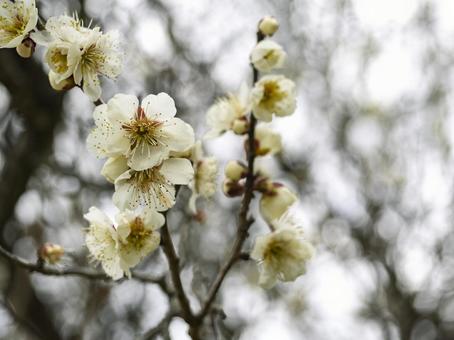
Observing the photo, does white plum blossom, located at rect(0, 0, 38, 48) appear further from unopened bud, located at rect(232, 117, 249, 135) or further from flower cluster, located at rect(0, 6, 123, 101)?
unopened bud, located at rect(232, 117, 249, 135)

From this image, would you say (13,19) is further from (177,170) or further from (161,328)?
(161,328)

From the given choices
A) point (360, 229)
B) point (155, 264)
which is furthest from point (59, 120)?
point (360, 229)

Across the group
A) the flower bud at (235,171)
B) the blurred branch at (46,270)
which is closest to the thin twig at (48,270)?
the blurred branch at (46,270)

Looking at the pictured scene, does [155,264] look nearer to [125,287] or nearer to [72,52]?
[125,287]

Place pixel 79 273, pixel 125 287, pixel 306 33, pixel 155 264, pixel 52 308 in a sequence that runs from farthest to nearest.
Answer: pixel 306 33 < pixel 52 308 < pixel 125 287 < pixel 155 264 < pixel 79 273

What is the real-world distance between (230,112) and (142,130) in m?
0.46

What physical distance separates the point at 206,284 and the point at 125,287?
1.90 meters

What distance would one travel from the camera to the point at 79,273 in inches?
57.7

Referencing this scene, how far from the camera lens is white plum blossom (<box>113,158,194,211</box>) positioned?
3.89ft

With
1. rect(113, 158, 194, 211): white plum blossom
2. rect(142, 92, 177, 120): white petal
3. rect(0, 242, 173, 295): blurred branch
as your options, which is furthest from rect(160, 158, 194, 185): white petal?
rect(0, 242, 173, 295): blurred branch

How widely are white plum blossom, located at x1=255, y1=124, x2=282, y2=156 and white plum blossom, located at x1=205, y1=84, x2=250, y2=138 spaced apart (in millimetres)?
75

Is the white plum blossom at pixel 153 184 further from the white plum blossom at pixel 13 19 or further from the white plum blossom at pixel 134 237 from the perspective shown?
the white plum blossom at pixel 13 19

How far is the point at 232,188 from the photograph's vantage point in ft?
5.08

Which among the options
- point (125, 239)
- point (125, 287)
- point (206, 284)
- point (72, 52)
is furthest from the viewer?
point (125, 287)
